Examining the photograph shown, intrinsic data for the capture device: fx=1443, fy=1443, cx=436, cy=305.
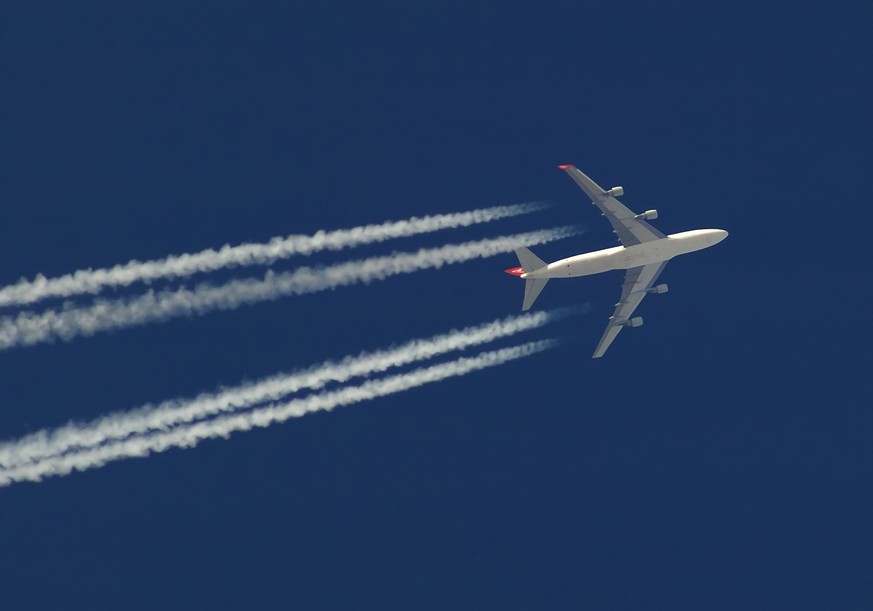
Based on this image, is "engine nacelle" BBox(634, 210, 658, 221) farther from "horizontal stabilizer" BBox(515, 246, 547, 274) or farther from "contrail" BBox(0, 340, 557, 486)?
"contrail" BBox(0, 340, 557, 486)

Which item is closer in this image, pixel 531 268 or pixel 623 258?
pixel 531 268

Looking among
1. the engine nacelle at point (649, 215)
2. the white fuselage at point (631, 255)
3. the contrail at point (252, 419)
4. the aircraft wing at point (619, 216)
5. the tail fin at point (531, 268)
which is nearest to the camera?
the contrail at point (252, 419)

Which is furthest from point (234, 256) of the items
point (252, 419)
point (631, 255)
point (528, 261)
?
point (631, 255)

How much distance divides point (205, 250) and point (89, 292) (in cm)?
848

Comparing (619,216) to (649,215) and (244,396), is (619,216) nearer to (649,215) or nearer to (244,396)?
(649,215)

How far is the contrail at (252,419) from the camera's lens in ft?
282

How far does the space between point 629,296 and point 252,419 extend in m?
30.0

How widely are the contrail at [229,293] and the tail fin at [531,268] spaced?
2.31m

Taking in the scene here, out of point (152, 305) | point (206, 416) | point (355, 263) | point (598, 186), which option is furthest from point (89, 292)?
point (598, 186)

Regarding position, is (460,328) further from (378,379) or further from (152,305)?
(152,305)

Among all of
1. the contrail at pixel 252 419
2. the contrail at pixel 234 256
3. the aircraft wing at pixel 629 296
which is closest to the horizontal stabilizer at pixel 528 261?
the contrail at pixel 234 256

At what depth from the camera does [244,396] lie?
92375 millimetres

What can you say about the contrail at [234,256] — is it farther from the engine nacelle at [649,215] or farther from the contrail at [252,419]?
the contrail at [252,419]

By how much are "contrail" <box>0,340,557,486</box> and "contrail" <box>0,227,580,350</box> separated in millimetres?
7003
